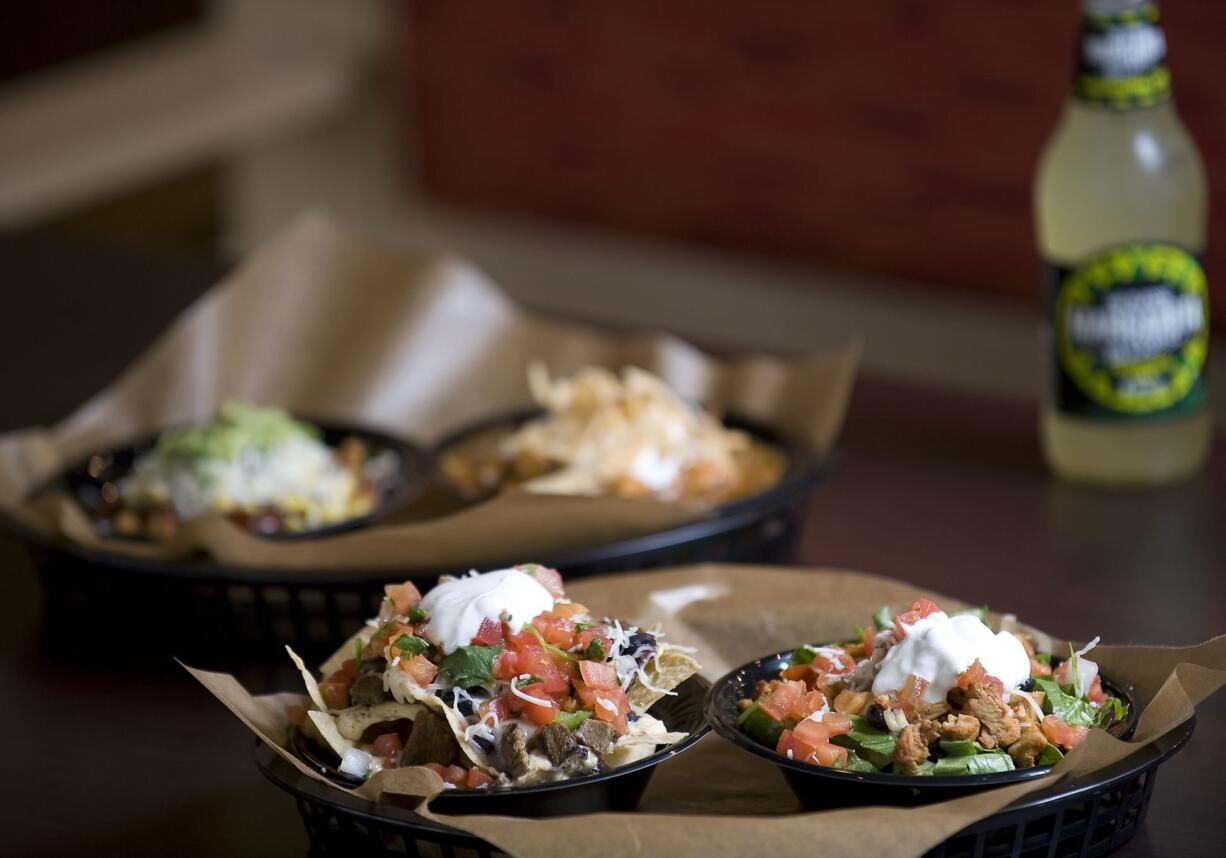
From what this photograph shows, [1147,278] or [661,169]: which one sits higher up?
[1147,278]

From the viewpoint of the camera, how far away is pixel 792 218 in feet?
14.9

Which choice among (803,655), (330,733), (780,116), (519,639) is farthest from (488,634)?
(780,116)

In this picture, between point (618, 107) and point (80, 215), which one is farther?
point (80, 215)

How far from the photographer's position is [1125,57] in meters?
1.80

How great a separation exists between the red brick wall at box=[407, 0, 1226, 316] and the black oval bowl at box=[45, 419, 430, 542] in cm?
232

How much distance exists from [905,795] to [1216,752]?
0.35m

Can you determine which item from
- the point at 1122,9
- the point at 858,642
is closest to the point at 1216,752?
the point at 858,642

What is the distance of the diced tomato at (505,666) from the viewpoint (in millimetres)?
1155

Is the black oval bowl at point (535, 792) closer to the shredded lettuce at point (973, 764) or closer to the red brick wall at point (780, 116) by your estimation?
the shredded lettuce at point (973, 764)

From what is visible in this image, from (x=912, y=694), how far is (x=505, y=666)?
264 millimetres

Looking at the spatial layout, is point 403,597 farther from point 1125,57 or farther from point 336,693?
point 1125,57

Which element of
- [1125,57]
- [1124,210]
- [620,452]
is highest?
[1125,57]

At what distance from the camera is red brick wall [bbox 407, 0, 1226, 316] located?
3957 millimetres

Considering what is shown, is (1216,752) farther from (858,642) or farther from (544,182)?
(544,182)
